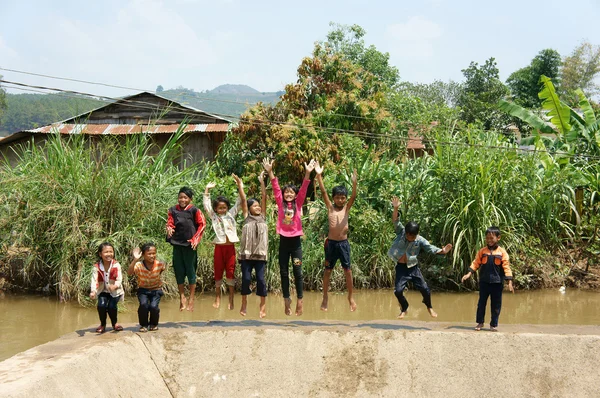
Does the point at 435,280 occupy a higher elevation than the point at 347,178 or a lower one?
lower

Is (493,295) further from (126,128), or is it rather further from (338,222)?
(126,128)

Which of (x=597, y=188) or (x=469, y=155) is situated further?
(x=597, y=188)

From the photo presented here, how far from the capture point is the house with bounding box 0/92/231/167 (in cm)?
1591

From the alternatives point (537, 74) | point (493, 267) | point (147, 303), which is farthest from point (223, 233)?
point (537, 74)

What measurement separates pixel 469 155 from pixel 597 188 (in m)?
3.31

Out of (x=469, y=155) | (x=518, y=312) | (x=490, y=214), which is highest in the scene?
(x=469, y=155)

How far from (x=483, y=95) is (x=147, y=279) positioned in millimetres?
22057

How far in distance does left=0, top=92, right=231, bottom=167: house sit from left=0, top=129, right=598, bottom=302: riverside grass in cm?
265

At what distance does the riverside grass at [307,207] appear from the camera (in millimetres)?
10969

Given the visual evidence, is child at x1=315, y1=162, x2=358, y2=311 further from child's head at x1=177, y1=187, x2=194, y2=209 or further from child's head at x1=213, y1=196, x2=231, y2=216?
child's head at x1=177, y1=187, x2=194, y2=209

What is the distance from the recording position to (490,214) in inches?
467

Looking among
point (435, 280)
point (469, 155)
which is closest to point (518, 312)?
point (435, 280)

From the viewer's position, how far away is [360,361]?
22.2 feet

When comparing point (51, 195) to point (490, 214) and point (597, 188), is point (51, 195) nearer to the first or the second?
point (490, 214)
